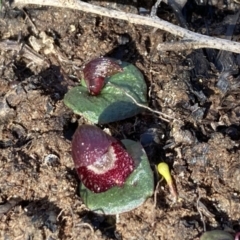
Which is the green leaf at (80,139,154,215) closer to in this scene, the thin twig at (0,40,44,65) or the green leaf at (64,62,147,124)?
the green leaf at (64,62,147,124)

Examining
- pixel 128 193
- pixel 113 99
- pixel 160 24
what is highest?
pixel 160 24

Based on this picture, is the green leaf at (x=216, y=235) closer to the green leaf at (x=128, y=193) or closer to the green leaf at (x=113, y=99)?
the green leaf at (x=128, y=193)

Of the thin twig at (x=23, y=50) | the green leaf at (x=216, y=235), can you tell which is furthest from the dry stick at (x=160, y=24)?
the green leaf at (x=216, y=235)

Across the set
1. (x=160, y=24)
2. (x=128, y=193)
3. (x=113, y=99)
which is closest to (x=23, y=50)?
(x=113, y=99)

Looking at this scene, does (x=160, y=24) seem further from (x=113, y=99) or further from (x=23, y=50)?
(x=23, y=50)

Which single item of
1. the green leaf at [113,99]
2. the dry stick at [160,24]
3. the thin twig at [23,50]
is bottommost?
the thin twig at [23,50]

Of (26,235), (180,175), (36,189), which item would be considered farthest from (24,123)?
(180,175)

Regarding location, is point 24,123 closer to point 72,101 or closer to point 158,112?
point 72,101
